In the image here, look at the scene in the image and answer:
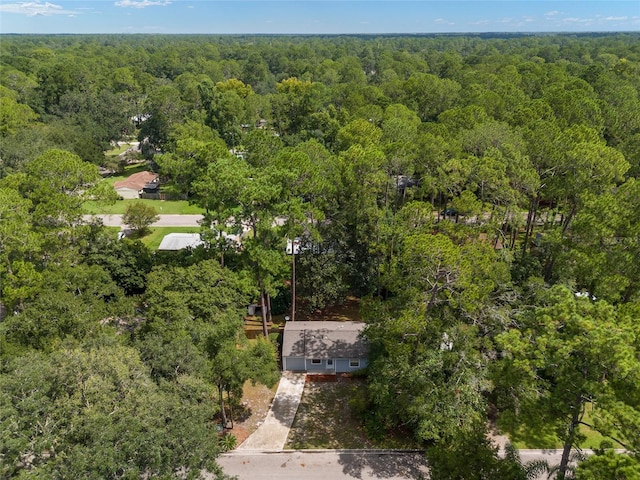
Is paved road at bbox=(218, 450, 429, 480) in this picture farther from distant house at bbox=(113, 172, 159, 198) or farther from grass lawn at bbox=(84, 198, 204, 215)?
distant house at bbox=(113, 172, 159, 198)

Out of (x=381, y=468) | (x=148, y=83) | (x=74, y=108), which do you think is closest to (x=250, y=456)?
(x=381, y=468)

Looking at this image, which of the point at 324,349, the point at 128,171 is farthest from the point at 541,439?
the point at 128,171

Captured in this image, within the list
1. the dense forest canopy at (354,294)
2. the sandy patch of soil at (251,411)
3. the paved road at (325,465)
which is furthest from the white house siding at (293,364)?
the paved road at (325,465)

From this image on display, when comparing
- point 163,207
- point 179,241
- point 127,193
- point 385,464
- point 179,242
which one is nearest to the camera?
point 385,464

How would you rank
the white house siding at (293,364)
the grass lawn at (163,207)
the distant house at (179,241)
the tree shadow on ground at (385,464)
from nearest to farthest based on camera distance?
the tree shadow on ground at (385,464) < the white house siding at (293,364) < the distant house at (179,241) < the grass lawn at (163,207)

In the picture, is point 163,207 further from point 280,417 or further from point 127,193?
point 280,417

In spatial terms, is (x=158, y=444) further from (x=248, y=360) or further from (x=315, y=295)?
(x=315, y=295)

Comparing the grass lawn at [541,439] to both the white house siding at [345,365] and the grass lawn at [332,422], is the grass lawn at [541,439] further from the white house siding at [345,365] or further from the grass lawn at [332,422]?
the white house siding at [345,365]
